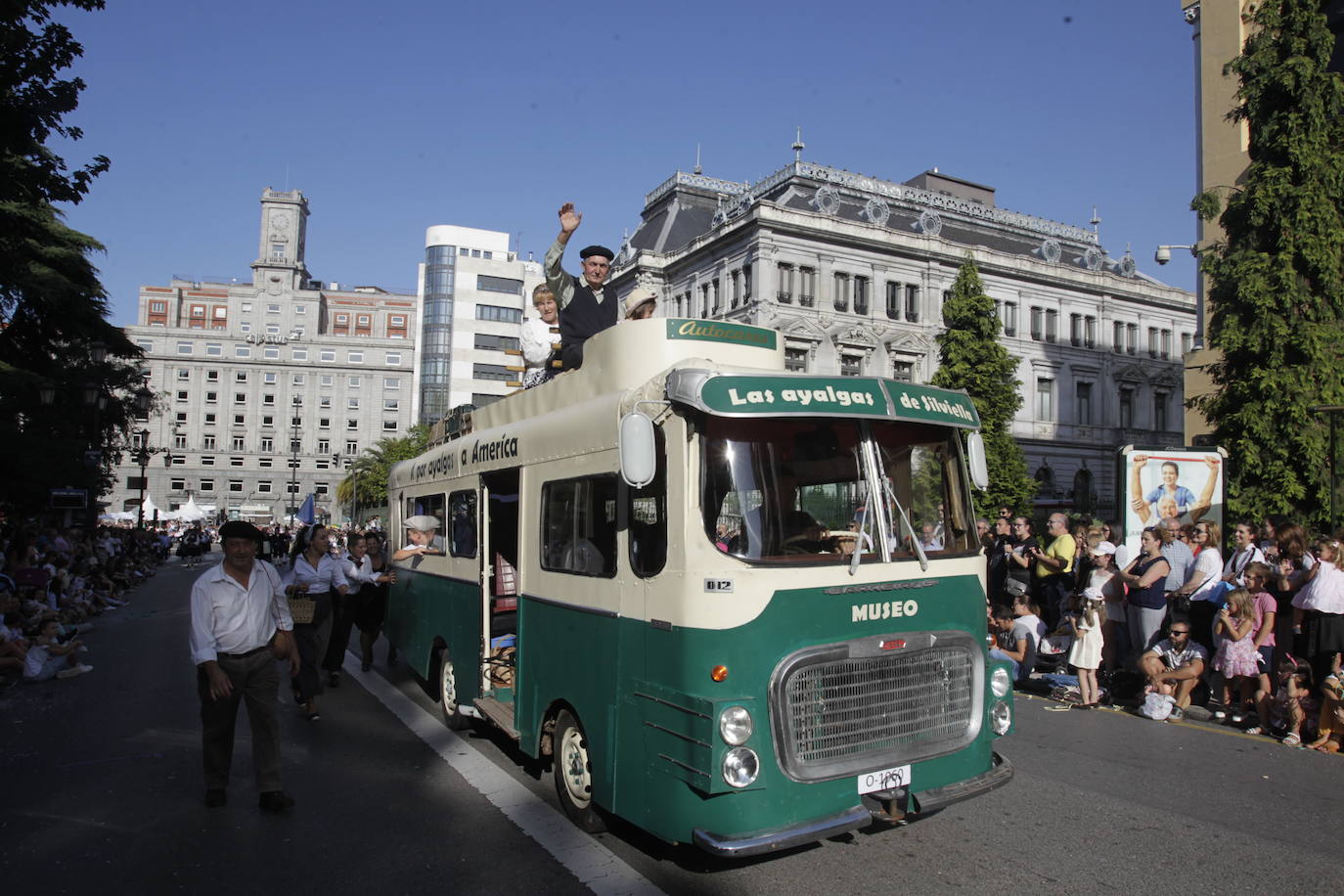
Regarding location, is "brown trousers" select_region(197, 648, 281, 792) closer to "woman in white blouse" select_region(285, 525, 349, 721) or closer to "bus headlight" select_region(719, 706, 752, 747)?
"woman in white blouse" select_region(285, 525, 349, 721)

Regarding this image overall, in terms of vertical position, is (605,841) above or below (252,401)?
below

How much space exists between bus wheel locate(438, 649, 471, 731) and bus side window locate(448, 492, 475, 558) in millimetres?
1054

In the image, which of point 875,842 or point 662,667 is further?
point 875,842

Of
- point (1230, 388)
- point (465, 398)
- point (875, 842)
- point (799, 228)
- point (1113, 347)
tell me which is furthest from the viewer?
point (465, 398)

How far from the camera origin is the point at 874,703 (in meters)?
5.15

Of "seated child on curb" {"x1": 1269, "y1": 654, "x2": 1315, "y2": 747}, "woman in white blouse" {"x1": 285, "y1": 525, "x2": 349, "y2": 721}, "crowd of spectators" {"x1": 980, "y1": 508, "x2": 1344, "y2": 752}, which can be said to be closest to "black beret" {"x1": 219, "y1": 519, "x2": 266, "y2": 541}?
"woman in white blouse" {"x1": 285, "y1": 525, "x2": 349, "y2": 721}

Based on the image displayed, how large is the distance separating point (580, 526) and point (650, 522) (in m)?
0.92

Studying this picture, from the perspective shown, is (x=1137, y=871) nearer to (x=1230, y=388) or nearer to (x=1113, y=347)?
(x=1230, y=388)

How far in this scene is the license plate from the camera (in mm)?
5043

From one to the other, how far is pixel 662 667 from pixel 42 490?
27.4 metres

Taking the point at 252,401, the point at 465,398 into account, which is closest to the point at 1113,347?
the point at 465,398

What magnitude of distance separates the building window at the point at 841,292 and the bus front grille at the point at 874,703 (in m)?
46.4

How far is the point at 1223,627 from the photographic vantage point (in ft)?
30.8

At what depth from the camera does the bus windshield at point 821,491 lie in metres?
5.03
